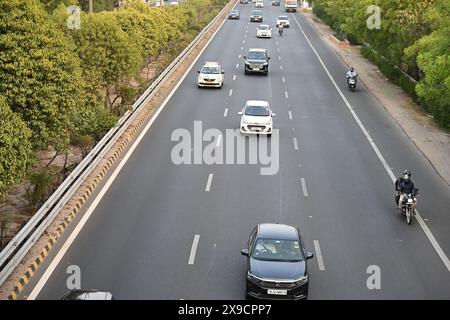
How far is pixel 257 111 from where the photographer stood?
31875mm

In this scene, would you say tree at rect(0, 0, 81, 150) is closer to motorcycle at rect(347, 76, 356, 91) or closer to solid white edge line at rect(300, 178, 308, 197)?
solid white edge line at rect(300, 178, 308, 197)

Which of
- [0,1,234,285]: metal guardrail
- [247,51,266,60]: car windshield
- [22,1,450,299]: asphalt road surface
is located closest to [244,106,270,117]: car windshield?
[22,1,450,299]: asphalt road surface

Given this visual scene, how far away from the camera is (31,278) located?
16.5 meters

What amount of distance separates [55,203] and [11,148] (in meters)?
3.49

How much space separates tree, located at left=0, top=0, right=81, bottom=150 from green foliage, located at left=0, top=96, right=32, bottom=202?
140 inches

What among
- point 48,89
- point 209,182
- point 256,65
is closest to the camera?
point 48,89

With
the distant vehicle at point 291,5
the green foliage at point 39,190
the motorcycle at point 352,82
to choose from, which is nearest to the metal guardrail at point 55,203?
the green foliage at point 39,190

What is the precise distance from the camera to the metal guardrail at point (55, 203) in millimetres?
16438

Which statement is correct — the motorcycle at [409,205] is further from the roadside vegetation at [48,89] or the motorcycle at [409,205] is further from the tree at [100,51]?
the tree at [100,51]

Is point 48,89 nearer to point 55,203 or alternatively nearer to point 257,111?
point 55,203

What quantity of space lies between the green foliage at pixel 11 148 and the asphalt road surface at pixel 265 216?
2233 mm

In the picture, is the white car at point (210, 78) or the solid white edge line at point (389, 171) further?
the white car at point (210, 78)

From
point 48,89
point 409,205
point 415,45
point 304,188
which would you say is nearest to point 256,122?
point 304,188

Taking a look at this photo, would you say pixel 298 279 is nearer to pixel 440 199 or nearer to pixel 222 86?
pixel 440 199
